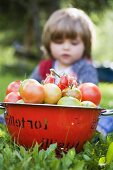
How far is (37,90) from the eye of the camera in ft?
8.12

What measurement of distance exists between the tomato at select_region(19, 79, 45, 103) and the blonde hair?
2.06 m

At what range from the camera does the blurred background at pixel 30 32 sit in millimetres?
13312

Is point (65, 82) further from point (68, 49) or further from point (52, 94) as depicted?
point (68, 49)

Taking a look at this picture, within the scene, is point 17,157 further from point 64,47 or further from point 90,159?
point 64,47

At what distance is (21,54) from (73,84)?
54.3 feet

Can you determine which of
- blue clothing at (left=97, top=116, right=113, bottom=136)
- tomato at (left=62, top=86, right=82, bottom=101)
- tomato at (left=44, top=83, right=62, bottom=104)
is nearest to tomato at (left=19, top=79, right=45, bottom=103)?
tomato at (left=44, top=83, right=62, bottom=104)

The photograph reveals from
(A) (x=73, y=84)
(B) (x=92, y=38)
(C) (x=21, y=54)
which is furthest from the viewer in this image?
(C) (x=21, y=54)

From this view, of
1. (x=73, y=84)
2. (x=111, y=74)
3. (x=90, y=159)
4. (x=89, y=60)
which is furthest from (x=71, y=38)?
(x=111, y=74)

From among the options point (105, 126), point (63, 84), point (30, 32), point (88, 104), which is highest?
point (30, 32)

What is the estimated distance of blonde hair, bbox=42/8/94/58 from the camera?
14.9ft

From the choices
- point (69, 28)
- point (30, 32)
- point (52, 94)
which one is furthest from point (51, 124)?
point (30, 32)

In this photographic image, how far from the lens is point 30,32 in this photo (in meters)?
18.5

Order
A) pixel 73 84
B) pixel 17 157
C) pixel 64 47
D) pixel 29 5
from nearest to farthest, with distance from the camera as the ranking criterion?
1. pixel 17 157
2. pixel 73 84
3. pixel 64 47
4. pixel 29 5

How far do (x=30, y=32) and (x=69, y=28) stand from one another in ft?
46.3
